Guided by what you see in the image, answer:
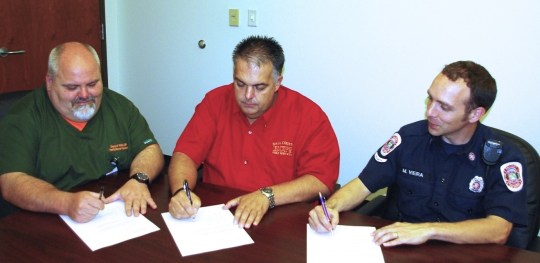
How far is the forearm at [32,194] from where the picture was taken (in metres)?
1.60

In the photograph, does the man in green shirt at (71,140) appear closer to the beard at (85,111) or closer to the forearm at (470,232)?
the beard at (85,111)

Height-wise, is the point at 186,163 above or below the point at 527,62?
below

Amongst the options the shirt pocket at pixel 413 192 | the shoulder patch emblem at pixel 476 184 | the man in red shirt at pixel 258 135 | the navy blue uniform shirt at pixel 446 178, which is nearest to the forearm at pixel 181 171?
the man in red shirt at pixel 258 135

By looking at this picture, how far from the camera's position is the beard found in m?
1.96

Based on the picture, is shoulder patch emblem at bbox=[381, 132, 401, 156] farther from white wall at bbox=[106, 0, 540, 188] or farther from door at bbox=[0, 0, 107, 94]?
door at bbox=[0, 0, 107, 94]

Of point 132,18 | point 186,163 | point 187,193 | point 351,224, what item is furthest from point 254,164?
point 132,18

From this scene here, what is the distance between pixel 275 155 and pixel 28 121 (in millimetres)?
1044

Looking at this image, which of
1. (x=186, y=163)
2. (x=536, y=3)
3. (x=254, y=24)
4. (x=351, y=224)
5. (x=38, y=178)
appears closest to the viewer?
(x=351, y=224)

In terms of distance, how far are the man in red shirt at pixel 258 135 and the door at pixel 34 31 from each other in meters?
1.69

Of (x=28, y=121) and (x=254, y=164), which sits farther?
(x=254, y=164)

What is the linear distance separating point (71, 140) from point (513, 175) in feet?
5.66

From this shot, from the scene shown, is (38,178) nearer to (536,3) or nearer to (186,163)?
(186,163)

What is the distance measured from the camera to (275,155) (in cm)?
217

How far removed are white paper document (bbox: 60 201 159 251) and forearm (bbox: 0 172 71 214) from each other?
52 millimetres
